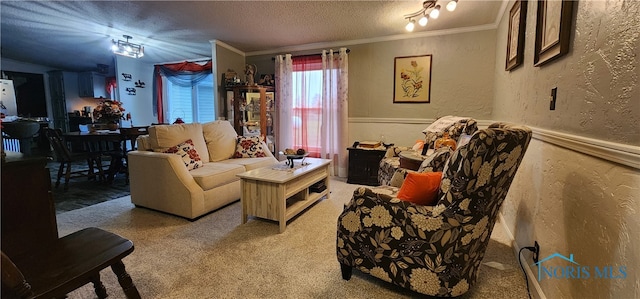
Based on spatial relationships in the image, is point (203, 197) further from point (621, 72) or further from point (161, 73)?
point (161, 73)

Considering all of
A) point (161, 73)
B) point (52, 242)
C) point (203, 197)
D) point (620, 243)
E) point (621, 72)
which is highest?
point (161, 73)

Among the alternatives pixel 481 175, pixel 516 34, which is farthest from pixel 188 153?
pixel 516 34

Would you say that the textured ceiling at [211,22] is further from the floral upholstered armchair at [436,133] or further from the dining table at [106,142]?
the dining table at [106,142]

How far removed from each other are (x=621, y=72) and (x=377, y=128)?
3.41 metres

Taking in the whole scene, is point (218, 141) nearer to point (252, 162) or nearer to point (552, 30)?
point (252, 162)

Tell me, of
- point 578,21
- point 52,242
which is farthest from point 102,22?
point 578,21

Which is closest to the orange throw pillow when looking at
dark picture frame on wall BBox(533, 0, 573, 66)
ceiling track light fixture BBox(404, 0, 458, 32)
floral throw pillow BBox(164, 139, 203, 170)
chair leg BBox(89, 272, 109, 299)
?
dark picture frame on wall BBox(533, 0, 573, 66)

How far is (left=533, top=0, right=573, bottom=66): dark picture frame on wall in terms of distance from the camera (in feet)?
4.52

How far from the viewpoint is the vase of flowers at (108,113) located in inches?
165

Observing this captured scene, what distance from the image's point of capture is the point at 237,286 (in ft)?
5.45

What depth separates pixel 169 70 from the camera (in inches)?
232

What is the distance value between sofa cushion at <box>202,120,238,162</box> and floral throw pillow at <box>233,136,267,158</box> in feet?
0.26

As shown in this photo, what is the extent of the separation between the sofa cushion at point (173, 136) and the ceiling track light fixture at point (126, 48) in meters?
2.05

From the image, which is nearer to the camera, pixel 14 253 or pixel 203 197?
pixel 14 253
